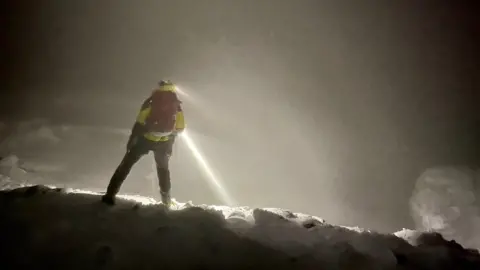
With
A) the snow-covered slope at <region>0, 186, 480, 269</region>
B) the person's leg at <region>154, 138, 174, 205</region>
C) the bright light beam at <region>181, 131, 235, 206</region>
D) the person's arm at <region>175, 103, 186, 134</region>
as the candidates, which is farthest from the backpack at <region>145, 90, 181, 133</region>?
the bright light beam at <region>181, 131, 235, 206</region>

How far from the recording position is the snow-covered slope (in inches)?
202

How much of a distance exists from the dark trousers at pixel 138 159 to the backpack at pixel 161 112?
1.32 feet

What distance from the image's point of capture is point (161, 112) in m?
7.69

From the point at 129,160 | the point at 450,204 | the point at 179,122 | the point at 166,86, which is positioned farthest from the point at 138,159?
the point at 450,204

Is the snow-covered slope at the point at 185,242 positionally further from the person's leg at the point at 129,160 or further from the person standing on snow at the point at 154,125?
the person standing on snow at the point at 154,125

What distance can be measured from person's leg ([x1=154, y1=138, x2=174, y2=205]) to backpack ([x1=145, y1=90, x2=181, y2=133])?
499 millimetres

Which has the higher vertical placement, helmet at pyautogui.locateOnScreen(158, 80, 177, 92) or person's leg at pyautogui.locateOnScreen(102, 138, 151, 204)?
helmet at pyautogui.locateOnScreen(158, 80, 177, 92)

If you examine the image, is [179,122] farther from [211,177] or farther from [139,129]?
[211,177]

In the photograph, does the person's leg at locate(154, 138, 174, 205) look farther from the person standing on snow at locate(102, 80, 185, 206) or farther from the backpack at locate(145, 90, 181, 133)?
the backpack at locate(145, 90, 181, 133)

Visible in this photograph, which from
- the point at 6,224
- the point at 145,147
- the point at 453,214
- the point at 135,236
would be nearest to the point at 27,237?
the point at 6,224

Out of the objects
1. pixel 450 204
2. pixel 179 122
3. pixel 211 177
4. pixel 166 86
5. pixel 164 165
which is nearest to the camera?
pixel 166 86

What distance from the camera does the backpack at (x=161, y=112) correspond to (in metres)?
7.69

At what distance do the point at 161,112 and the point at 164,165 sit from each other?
50.3 inches

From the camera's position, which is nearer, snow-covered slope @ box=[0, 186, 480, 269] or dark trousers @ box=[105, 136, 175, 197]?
snow-covered slope @ box=[0, 186, 480, 269]
